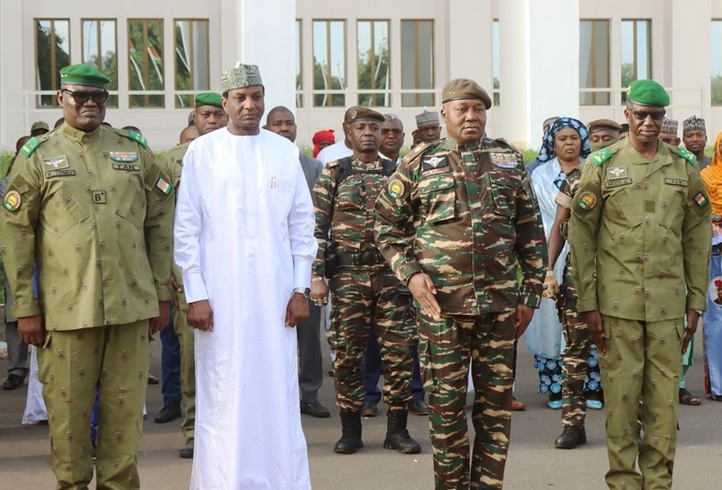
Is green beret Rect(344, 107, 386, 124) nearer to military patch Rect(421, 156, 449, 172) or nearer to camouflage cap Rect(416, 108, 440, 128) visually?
military patch Rect(421, 156, 449, 172)

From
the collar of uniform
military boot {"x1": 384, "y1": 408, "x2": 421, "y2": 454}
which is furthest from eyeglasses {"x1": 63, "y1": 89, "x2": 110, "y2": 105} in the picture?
military boot {"x1": 384, "y1": 408, "x2": 421, "y2": 454}

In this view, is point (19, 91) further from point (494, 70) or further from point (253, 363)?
point (253, 363)

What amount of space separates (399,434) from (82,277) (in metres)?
2.88

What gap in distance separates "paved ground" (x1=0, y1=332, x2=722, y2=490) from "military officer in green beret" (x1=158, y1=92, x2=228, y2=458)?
0.79 feet

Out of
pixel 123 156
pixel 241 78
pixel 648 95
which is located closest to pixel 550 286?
pixel 648 95

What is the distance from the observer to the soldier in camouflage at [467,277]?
603cm

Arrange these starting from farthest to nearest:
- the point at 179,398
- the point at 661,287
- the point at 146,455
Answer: the point at 179,398
the point at 146,455
the point at 661,287

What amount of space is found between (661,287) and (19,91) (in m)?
24.9

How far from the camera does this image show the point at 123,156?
20.3 feet

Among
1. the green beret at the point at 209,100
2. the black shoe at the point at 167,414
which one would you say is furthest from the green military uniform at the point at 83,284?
the black shoe at the point at 167,414

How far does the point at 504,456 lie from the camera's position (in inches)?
241

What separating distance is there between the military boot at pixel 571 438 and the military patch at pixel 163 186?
10.9 feet

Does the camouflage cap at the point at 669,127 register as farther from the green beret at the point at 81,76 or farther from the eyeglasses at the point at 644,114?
the green beret at the point at 81,76

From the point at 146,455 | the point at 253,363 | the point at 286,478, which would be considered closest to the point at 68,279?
the point at 253,363
